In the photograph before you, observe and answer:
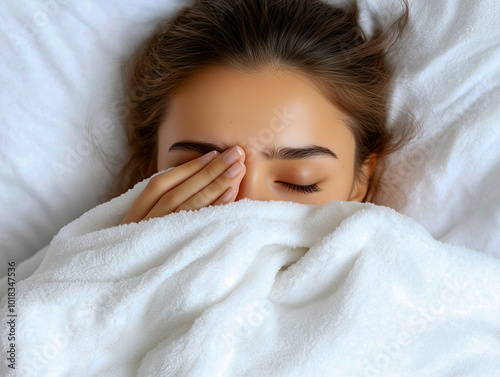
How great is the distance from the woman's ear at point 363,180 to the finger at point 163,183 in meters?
0.37

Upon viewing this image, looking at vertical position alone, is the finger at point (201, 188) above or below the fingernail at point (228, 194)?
above

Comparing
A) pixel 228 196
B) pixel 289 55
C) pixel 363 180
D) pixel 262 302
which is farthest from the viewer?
pixel 363 180

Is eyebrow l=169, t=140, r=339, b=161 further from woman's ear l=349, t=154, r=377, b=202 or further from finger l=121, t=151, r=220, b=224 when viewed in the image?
woman's ear l=349, t=154, r=377, b=202

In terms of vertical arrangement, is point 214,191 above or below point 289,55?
below

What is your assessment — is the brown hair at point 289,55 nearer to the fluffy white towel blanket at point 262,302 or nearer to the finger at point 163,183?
the finger at point 163,183

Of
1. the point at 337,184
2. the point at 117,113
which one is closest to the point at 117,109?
the point at 117,113

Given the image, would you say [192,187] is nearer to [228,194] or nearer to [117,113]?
[228,194]

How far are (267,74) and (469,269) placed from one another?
520mm

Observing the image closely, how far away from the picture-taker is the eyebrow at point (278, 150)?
3.25 ft

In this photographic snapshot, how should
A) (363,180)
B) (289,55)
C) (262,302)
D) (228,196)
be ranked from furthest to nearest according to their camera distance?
(363,180), (289,55), (228,196), (262,302)

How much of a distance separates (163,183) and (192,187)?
7cm

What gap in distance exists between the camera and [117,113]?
1306 millimetres

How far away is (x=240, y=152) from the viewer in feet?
3.19

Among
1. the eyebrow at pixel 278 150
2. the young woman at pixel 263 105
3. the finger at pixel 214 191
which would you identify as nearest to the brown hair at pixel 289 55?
the young woman at pixel 263 105
